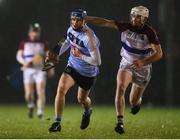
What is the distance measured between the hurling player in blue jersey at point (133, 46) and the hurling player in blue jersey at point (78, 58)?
1.24 ft

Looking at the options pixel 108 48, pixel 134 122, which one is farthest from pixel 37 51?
pixel 108 48

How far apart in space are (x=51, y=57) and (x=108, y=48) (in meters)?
11.0

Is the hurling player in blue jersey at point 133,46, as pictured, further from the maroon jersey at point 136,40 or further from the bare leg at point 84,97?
the bare leg at point 84,97

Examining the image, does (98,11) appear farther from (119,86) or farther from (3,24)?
(119,86)

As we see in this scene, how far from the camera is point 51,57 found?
42.6 ft

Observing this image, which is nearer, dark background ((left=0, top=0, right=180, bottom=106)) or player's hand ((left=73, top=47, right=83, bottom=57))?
player's hand ((left=73, top=47, right=83, bottom=57))

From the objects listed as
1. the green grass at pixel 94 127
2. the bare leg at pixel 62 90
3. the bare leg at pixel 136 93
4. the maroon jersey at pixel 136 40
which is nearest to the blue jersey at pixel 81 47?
the bare leg at pixel 62 90

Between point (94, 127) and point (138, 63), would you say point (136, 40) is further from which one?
point (94, 127)

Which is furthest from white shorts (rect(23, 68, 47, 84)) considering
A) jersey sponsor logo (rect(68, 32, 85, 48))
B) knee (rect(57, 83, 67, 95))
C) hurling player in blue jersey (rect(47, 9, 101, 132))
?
knee (rect(57, 83, 67, 95))

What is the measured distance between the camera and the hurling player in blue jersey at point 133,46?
13.0 m

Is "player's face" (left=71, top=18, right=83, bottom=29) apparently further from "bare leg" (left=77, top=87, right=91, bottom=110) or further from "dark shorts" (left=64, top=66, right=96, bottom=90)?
"bare leg" (left=77, top=87, right=91, bottom=110)

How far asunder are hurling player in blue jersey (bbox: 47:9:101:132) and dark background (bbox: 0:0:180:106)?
10.6 metres

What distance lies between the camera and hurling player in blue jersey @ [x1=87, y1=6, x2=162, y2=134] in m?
13.0

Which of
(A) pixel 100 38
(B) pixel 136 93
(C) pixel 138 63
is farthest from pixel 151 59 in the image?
(A) pixel 100 38
